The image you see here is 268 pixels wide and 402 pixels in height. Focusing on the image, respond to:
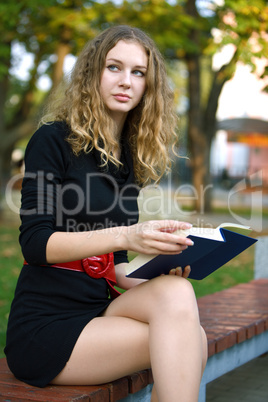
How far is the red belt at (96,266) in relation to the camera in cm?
217

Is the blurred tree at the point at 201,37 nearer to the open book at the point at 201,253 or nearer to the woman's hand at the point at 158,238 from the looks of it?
the open book at the point at 201,253

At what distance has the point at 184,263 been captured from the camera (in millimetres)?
2119

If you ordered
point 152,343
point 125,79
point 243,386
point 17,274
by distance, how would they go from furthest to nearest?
point 17,274, point 243,386, point 125,79, point 152,343

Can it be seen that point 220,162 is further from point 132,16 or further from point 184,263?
point 184,263

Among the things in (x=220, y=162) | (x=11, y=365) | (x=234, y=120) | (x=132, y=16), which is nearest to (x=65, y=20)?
(x=132, y=16)

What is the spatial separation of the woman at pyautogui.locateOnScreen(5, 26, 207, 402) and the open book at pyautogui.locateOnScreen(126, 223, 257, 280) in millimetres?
45

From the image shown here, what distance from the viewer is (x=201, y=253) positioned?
203 cm

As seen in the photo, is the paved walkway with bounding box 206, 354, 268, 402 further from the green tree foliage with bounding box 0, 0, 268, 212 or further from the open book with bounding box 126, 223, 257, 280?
the green tree foliage with bounding box 0, 0, 268, 212

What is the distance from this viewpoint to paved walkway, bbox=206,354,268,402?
11.4ft

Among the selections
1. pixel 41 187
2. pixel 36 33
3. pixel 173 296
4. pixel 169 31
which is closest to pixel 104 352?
pixel 173 296

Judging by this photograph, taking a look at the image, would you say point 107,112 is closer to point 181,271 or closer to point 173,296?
A: point 181,271

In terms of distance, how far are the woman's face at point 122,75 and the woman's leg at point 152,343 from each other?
0.79 metres

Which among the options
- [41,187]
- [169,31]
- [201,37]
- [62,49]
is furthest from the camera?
[201,37]

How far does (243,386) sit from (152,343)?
6.45 ft
